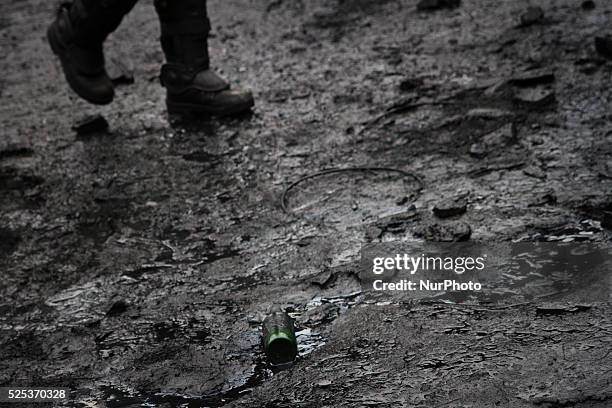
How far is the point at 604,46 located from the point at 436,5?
155 cm

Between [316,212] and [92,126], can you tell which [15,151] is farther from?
[316,212]

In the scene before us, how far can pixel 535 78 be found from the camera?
4.15 m

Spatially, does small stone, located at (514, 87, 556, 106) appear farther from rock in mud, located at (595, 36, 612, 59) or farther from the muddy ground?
rock in mud, located at (595, 36, 612, 59)

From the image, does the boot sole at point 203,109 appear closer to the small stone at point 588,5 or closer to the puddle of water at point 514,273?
the puddle of water at point 514,273

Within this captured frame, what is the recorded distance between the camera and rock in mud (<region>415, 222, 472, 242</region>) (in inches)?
113

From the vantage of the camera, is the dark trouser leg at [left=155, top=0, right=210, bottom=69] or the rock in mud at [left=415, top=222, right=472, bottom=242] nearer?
the rock in mud at [left=415, top=222, right=472, bottom=242]

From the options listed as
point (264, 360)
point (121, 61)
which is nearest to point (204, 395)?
point (264, 360)

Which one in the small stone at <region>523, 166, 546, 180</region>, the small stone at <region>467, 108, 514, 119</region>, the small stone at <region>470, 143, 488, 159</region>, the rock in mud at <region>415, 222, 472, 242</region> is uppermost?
the small stone at <region>467, 108, 514, 119</region>

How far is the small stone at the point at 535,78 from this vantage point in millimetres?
4145

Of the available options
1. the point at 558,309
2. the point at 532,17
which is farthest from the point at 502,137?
the point at 532,17

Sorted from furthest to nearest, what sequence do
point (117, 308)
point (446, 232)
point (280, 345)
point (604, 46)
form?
point (604, 46) < point (446, 232) < point (117, 308) < point (280, 345)

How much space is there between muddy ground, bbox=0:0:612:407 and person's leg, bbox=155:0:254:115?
94mm

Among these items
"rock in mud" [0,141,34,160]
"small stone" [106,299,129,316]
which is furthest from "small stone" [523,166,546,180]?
"rock in mud" [0,141,34,160]

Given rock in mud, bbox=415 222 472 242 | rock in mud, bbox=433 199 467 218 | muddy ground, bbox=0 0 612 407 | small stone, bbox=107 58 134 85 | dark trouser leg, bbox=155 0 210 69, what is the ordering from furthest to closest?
small stone, bbox=107 58 134 85 → dark trouser leg, bbox=155 0 210 69 → rock in mud, bbox=433 199 467 218 → rock in mud, bbox=415 222 472 242 → muddy ground, bbox=0 0 612 407
